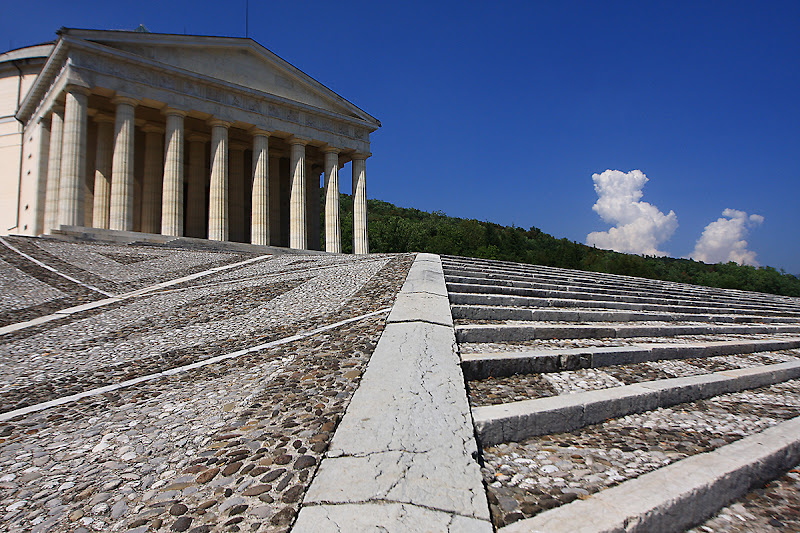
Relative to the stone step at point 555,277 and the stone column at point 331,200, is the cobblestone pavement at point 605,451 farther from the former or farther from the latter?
the stone column at point 331,200

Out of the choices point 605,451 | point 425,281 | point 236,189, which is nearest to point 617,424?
point 605,451

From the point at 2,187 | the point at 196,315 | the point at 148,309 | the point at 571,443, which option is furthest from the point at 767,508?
the point at 2,187

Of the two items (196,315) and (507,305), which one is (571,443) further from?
(196,315)

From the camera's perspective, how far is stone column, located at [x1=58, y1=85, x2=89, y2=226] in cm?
1994

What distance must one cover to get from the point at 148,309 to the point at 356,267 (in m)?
4.18

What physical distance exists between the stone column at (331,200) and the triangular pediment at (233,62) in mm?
3027

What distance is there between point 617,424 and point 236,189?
29.7 metres

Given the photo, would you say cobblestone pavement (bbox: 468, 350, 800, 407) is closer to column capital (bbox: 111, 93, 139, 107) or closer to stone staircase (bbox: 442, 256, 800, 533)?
stone staircase (bbox: 442, 256, 800, 533)

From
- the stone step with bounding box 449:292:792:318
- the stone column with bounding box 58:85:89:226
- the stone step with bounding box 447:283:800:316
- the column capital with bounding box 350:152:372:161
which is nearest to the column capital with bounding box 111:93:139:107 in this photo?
the stone column with bounding box 58:85:89:226

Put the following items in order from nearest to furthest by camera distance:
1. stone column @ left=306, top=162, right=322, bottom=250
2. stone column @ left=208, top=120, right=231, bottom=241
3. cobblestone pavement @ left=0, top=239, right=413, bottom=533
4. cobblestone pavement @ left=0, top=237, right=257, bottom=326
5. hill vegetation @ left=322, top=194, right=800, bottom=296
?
cobblestone pavement @ left=0, top=239, right=413, bottom=533 < cobblestone pavement @ left=0, top=237, right=257, bottom=326 < stone column @ left=208, top=120, right=231, bottom=241 < stone column @ left=306, top=162, right=322, bottom=250 < hill vegetation @ left=322, top=194, right=800, bottom=296

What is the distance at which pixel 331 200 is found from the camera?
29.2m

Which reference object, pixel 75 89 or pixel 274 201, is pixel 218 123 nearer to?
pixel 75 89

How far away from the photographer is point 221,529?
6.24 ft

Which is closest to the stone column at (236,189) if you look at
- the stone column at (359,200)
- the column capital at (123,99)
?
the stone column at (359,200)
